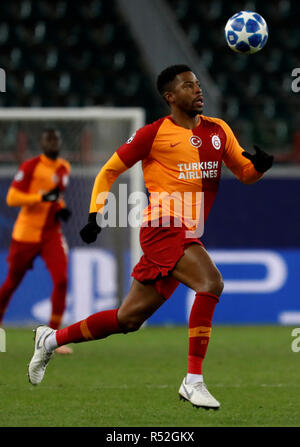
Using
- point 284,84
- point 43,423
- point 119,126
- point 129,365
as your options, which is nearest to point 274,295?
point 119,126

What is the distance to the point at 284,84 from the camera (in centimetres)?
1655

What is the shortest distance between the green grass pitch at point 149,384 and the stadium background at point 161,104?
1.15m

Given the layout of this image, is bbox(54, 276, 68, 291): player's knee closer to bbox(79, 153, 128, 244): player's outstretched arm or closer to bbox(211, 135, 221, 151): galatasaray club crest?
bbox(79, 153, 128, 244): player's outstretched arm

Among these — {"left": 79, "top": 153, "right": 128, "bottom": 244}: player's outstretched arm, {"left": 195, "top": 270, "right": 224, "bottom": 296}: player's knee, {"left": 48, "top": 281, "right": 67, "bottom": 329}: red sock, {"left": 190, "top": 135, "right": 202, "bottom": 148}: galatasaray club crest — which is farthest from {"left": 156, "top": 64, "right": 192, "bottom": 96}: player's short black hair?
{"left": 48, "top": 281, "right": 67, "bottom": 329}: red sock

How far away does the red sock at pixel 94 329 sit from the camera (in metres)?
5.71

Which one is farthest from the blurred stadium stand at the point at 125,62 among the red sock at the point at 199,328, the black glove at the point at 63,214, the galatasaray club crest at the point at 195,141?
the red sock at the point at 199,328

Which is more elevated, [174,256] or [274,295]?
[174,256]

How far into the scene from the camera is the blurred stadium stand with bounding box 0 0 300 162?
1534cm

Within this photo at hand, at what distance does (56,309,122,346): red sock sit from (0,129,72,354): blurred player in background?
10.4 feet

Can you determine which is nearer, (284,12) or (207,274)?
(207,274)

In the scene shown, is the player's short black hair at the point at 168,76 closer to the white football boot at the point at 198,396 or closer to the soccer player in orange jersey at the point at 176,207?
the soccer player in orange jersey at the point at 176,207

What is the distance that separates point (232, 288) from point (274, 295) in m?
0.52

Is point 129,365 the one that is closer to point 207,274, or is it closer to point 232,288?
point 207,274

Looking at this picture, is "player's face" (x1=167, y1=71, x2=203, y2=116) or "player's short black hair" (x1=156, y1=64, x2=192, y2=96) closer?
"player's face" (x1=167, y1=71, x2=203, y2=116)
